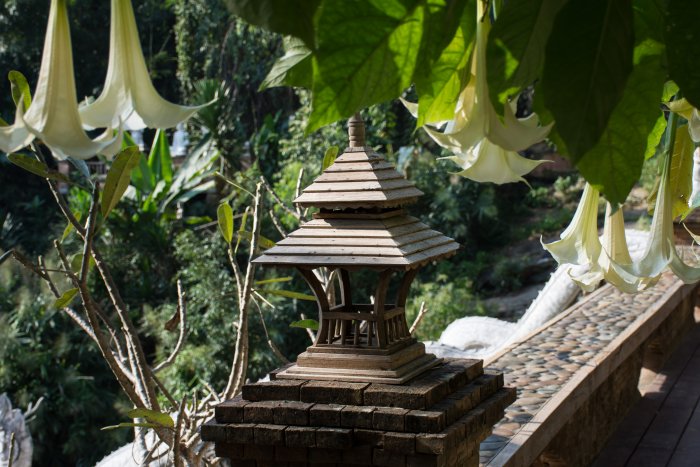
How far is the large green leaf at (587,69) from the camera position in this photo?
24cm

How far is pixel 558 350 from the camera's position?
363cm

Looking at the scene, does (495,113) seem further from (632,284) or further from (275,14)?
(632,284)

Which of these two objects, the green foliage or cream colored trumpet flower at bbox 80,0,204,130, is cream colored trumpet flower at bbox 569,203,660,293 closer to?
cream colored trumpet flower at bbox 80,0,204,130

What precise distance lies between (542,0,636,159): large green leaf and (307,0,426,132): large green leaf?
47 millimetres

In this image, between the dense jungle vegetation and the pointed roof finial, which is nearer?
the pointed roof finial

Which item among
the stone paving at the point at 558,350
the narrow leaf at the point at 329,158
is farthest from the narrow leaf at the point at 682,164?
the stone paving at the point at 558,350

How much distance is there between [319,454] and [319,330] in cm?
31

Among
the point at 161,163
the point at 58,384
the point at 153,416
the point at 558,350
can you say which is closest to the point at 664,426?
the point at 558,350

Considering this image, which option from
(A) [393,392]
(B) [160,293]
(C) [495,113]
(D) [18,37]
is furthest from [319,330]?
(D) [18,37]

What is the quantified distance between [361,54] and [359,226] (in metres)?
1.69

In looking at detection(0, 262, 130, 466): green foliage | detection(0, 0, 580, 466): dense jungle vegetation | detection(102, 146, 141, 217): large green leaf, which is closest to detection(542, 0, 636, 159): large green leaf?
detection(102, 146, 141, 217): large green leaf

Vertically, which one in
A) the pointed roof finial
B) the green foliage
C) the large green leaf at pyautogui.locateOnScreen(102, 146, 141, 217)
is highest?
the pointed roof finial

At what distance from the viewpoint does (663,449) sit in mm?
3246

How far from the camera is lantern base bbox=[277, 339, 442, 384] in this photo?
6.15 feet
